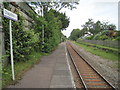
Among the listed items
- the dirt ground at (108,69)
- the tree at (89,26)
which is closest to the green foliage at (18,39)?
the dirt ground at (108,69)

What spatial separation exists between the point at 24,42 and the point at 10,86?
2.67m

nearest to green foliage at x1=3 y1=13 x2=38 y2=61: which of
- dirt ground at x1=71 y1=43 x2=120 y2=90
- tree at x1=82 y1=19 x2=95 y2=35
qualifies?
dirt ground at x1=71 y1=43 x2=120 y2=90

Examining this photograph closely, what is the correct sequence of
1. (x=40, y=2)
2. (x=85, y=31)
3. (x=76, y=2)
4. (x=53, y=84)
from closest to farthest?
(x=53, y=84) < (x=40, y=2) < (x=76, y=2) < (x=85, y=31)

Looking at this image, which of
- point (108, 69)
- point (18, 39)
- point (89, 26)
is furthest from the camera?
point (89, 26)

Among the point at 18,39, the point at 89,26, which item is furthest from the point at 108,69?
the point at 89,26

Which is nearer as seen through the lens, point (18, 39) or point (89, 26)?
point (18, 39)

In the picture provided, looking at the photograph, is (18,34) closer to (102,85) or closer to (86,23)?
(102,85)

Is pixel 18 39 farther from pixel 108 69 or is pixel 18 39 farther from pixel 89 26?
pixel 89 26

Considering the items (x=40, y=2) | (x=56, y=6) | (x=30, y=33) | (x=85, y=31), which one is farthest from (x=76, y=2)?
(x=85, y=31)

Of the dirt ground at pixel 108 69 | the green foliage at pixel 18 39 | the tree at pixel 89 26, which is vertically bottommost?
the dirt ground at pixel 108 69

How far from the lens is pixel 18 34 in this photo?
5641mm

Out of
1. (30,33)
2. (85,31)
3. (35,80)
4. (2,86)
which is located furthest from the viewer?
(85,31)

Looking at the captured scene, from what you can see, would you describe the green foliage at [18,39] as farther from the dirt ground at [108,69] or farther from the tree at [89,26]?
the tree at [89,26]

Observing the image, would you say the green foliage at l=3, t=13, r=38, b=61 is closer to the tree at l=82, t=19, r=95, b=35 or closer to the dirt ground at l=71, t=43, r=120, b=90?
the dirt ground at l=71, t=43, r=120, b=90
